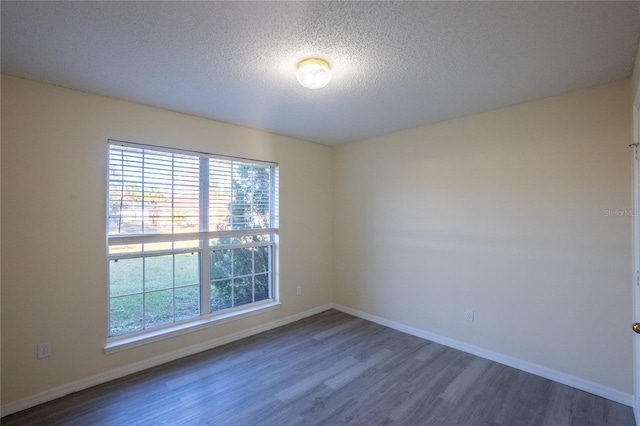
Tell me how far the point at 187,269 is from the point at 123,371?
1.02m

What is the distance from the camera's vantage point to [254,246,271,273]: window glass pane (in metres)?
3.70

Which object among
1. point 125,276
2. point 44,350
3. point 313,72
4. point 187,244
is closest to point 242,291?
point 187,244

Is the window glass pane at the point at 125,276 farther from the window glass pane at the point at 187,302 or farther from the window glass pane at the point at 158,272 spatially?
the window glass pane at the point at 187,302

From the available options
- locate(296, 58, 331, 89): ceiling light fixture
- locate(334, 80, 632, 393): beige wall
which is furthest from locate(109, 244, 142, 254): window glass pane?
locate(334, 80, 632, 393): beige wall

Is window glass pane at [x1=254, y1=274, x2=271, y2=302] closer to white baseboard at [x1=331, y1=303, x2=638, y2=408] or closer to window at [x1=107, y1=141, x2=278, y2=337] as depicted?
window at [x1=107, y1=141, x2=278, y2=337]

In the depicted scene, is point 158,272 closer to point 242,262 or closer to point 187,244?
point 187,244

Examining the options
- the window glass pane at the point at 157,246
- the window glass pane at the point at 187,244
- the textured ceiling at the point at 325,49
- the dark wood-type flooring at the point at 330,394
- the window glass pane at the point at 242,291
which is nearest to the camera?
the textured ceiling at the point at 325,49

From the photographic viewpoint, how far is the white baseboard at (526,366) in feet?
7.44

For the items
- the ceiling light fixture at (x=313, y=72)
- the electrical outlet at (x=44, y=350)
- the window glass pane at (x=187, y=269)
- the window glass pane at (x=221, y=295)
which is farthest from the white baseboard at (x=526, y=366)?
the electrical outlet at (x=44, y=350)

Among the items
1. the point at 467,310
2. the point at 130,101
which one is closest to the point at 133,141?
the point at 130,101

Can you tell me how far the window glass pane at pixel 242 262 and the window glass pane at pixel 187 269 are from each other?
17.3 inches

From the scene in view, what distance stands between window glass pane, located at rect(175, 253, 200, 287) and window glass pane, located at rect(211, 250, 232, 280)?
0.54 ft

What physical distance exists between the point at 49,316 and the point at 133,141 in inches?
62.0

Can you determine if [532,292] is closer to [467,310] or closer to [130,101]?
[467,310]
